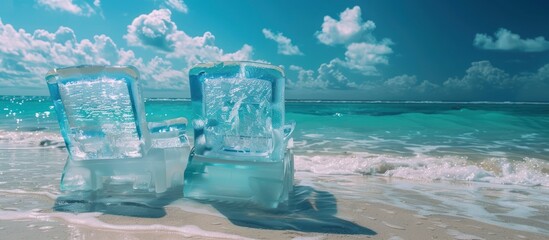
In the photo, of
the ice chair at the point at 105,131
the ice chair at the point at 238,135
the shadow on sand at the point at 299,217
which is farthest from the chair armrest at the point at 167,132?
the shadow on sand at the point at 299,217

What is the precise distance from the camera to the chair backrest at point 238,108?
2971 mm

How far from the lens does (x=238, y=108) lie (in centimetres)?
312

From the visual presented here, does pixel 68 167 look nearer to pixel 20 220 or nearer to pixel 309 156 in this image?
pixel 20 220

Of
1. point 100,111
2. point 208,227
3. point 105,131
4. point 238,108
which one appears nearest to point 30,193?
point 105,131

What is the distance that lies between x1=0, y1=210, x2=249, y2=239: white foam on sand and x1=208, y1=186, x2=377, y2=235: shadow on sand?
0.28 m

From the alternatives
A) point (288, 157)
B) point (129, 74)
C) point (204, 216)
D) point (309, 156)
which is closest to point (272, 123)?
point (288, 157)

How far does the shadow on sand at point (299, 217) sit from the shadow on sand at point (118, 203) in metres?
0.44

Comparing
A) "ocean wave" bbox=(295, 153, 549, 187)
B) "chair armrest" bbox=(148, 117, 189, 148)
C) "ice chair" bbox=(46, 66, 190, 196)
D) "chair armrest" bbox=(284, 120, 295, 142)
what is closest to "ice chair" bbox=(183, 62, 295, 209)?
"chair armrest" bbox=(284, 120, 295, 142)

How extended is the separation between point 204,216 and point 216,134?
0.64 metres

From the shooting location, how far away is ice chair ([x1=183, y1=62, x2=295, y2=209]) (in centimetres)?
299

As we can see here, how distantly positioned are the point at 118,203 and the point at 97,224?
1.75ft

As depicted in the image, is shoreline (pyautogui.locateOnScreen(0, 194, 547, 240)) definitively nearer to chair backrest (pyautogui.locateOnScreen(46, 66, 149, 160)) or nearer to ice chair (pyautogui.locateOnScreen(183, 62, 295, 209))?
ice chair (pyautogui.locateOnScreen(183, 62, 295, 209))

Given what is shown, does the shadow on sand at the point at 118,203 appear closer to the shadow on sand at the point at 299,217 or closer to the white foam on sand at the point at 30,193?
the white foam on sand at the point at 30,193

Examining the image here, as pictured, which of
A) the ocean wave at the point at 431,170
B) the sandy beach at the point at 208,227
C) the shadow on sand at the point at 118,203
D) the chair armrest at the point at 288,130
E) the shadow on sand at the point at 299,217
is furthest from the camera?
the ocean wave at the point at 431,170
